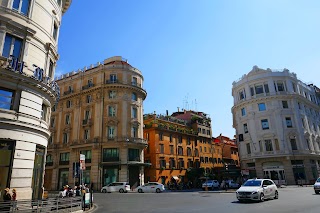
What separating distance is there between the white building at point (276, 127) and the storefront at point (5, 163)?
123ft

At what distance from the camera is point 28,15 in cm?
1678

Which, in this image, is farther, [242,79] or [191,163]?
[191,163]

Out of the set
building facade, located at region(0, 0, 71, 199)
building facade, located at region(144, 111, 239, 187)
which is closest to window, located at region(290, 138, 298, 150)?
building facade, located at region(144, 111, 239, 187)

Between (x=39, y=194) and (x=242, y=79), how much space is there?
41.4m

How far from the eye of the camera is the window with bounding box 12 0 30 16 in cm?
1614

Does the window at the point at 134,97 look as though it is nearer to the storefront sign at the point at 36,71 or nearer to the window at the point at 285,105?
the storefront sign at the point at 36,71

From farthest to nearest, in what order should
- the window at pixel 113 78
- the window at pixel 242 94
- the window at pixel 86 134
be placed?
the window at pixel 242 94
the window at pixel 113 78
the window at pixel 86 134

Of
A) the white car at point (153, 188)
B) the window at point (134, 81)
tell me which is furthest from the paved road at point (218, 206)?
the window at point (134, 81)

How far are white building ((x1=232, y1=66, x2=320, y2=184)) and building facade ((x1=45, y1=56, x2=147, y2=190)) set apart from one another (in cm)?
1944

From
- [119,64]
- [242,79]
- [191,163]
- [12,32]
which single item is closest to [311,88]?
[242,79]

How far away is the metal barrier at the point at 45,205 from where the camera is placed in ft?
34.7

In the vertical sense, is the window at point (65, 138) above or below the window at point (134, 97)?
below

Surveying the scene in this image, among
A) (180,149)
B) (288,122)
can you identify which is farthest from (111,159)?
(288,122)

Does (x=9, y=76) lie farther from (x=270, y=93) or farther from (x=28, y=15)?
(x=270, y=93)
